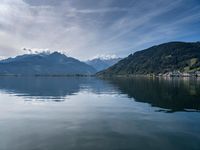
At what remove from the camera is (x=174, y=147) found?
24.3 meters

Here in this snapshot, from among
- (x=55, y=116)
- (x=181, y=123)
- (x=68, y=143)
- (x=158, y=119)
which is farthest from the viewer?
(x=55, y=116)

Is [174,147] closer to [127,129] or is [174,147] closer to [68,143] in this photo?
[127,129]

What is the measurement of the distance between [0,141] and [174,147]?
1936 centimetres

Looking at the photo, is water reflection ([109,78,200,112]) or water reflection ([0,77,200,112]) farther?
water reflection ([0,77,200,112])

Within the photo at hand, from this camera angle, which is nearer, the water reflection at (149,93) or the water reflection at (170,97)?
the water reflection at (170,97)

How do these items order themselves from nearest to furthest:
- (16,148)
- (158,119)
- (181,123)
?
(16,148), (181,123), (158,119)

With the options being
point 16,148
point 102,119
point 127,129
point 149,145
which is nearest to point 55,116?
point 102,119

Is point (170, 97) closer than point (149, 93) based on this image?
Yes

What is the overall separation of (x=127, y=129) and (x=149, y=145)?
738 cm

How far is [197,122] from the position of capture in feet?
120

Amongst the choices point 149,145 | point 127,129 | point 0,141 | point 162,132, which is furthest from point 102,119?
point 0,141

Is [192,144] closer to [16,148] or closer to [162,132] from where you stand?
[162,132]

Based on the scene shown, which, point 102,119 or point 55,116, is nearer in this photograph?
point 102,119

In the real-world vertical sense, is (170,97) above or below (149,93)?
below
